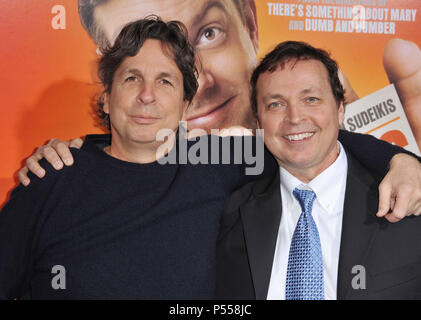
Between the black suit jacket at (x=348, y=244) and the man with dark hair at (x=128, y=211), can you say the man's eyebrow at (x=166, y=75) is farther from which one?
the black suit jacket at (x=348, y=244)

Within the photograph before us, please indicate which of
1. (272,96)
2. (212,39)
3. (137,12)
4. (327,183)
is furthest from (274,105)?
(137,12)

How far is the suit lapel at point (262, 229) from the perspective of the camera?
1497mm

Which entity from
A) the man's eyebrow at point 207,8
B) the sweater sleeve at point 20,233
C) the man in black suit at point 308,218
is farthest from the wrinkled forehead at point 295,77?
the sweater sleeve at point 20,233

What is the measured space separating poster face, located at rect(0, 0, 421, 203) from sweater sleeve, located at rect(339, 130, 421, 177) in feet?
2.05

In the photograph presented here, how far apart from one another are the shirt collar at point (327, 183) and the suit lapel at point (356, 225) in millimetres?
49

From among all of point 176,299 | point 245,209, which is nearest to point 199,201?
point 245,209

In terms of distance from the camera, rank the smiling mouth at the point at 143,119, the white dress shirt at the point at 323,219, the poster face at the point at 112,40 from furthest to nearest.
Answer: the poster face at the point at 112,40 → the smiling mouth at the point at 143,119 → the white dress shirt at the point at 323,219

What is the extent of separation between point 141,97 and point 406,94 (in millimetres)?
1632

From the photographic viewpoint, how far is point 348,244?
1430 mm

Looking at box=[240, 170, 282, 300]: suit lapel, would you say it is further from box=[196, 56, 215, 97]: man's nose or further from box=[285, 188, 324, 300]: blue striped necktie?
box=[196, 56, 215, 97]: man's nose

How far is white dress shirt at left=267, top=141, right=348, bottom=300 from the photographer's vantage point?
4.89ft

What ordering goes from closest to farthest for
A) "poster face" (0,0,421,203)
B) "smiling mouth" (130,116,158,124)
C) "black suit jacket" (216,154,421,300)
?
"black suit jacket" (216,154,421,300) < "smiling mouth" (130,116,158,124) < "poster face" (0,0,421,203)

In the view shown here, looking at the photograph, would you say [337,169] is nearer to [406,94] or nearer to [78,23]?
[406,94]

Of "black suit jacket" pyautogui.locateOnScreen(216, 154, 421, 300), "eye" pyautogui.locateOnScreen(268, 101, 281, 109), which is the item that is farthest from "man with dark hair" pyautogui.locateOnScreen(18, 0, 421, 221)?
"black suit jacket" pyautogui.locateOnScreen(216, 154, 421, 300)
